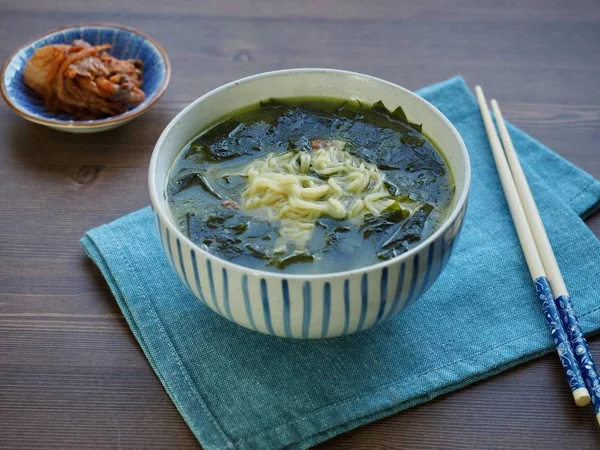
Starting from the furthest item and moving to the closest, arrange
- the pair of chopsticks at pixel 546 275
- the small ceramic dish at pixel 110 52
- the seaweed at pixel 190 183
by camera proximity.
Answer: the small ceramic dish at pixel 110 52
the seaweed at pixel 190 183
the pair of chopsticks at pixel 546 275

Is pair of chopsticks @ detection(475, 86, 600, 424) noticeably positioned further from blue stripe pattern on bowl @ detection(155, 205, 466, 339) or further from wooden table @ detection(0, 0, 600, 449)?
blue stripe pattern on bowl @ detection(155, 205, 466, 339)

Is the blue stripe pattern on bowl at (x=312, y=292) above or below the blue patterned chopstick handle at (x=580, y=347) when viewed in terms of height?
above

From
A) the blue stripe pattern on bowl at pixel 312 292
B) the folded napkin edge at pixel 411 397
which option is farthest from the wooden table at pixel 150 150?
the blue stripe pattern on bowl at pixel 312 292

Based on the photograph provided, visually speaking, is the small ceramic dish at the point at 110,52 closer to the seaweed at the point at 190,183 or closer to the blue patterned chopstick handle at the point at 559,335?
the seaweed at the point at 190,183

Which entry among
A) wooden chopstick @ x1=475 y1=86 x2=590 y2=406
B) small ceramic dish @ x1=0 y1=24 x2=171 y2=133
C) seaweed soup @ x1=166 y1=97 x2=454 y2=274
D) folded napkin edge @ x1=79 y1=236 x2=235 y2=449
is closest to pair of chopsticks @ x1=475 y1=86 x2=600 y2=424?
wooden chopstick @ x1=475 y1=86 x2=590 y2=406

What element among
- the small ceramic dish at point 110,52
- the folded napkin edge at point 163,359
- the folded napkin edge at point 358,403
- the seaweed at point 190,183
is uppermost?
the seaweed at point 190,183

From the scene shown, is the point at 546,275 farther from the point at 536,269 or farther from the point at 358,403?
the point at 358,403

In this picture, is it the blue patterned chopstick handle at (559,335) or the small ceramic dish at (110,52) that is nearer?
the blue patterned chopstick handle at (559,335)

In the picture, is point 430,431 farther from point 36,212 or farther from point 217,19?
point 217,19
